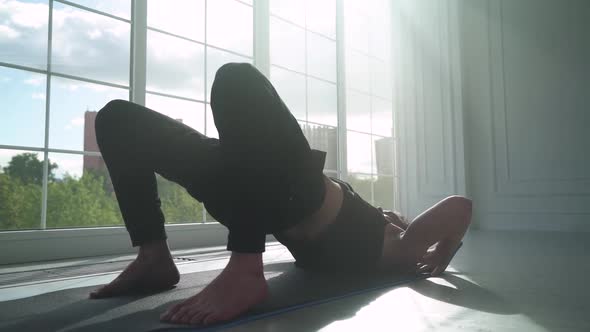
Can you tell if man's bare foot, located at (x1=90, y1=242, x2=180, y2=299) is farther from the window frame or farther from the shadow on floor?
the window frame

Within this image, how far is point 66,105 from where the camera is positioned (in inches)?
157

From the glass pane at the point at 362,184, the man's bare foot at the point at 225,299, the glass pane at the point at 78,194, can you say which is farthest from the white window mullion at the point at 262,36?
the glass pane at the point at 78,194

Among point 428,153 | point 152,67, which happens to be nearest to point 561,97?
point 428,153

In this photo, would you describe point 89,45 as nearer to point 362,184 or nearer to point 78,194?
point 362,184

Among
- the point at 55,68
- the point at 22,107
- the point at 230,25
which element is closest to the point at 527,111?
the point at 230,25

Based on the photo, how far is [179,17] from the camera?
3035 mm

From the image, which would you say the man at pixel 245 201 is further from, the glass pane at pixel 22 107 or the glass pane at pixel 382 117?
the glass pane at pixel 382 117

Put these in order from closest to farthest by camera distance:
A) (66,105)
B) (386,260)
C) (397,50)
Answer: (386,260)
(66,105)
(397,50)

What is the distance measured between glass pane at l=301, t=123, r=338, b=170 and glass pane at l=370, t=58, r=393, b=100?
90 centimetres

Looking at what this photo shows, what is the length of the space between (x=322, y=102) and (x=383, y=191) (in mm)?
1167

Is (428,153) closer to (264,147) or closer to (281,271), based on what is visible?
(281,271)

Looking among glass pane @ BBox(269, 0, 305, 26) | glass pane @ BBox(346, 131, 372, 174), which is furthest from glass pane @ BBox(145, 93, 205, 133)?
glass pane @ BBox(346, 131, 372, 174)

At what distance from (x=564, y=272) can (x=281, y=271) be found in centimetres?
98

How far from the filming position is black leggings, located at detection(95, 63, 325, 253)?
3.06 ft
